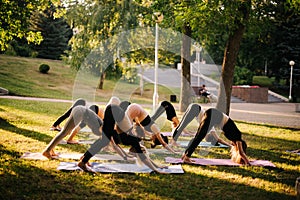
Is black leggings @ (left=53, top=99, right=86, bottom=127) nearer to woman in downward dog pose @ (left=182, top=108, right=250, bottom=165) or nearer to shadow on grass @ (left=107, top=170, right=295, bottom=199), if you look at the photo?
woman in downward dog pose @ (left=182, top=108, right=250, bottom=165)

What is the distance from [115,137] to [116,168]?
615 millimetres

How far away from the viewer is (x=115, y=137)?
255 inches

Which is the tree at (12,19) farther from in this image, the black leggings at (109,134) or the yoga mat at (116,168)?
the yoga mat at (116,168)

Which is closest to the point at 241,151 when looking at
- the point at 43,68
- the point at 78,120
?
the point at 78,120

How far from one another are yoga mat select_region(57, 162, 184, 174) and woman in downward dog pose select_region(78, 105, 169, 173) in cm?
13

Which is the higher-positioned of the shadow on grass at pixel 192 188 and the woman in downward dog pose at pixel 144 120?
the woman in downward dog pose at pixel 144 120

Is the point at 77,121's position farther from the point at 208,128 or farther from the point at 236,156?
the point at 236,156

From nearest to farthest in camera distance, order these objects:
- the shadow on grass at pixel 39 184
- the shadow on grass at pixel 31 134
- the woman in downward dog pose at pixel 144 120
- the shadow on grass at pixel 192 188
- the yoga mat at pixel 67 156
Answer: the shadow on grass at pixel 39 184
the shadow on grass at pixel 192 188
the yoga mat at pixel 67 156
the woman in downward dog pose at pixel 144 120
the shadow on grass at pixel 31 134

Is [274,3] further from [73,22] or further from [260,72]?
[260,72]

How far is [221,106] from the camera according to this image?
38.3 feet

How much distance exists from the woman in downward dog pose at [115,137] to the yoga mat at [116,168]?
131mm

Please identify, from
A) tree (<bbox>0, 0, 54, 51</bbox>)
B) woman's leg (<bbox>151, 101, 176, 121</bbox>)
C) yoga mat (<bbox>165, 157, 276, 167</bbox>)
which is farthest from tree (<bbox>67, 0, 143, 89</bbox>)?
yoga mat (<bbox>165, 157, 276, 167</bbox>)

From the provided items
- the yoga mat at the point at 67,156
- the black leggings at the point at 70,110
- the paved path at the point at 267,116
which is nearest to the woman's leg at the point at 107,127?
the yoga mat at the point at 67,156

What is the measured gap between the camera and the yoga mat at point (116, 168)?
5.87m
